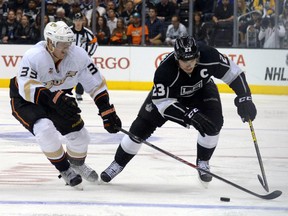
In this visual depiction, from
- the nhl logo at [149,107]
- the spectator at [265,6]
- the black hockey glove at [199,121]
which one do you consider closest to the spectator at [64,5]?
the spectator at [265,6]

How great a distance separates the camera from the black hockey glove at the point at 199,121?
5383 mm

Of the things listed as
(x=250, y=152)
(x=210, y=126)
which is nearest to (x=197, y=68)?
(x=210, y=126)

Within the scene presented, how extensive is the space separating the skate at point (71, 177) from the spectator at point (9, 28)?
9.18 meters

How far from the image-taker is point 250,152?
764 cm

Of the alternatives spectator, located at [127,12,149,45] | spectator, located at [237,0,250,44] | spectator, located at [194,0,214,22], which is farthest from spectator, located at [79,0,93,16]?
spectator, located at [237,0,250,44]

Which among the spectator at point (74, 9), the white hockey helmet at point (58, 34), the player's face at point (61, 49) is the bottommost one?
the spectator at point (74, 9)

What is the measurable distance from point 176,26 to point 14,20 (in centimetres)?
276

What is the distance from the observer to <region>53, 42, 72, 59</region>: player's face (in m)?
5.49

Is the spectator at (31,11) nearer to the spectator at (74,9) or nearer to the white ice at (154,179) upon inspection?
the spectator at (74,9)

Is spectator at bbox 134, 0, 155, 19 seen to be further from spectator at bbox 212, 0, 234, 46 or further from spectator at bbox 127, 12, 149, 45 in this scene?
spectator at bbox 212, 0, 234, 46

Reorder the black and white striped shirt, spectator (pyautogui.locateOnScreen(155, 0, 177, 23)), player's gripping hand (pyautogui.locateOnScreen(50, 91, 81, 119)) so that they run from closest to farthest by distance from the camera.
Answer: player's gripping hand (pyautogui.locateOnScreen(50, 91, 81, 119))
the black and white striped shirt
spectator (pyautogui.locateOnScreen(155, 0, 177, 23))

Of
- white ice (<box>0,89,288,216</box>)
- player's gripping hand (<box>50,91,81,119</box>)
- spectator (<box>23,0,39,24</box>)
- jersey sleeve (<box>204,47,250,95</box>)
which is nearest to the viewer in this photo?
white ice (<box>0,89,288,216</box>)

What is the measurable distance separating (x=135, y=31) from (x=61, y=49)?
9.14 meters

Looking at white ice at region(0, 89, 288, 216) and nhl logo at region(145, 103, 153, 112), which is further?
nhl logo at region(145, 103, 153, 112)
